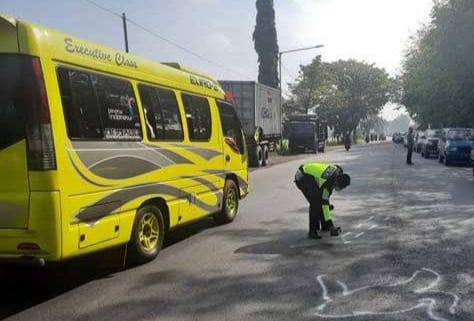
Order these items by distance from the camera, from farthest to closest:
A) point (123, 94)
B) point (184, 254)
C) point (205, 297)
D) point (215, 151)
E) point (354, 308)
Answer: point (215, 151), point (184, 254), point (123, 94), point (205, 297), point (354, 308)

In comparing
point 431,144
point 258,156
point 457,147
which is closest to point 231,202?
point 258,156

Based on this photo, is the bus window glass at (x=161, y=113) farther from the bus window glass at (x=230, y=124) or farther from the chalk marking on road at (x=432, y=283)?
the chalk marking on road at (x=432, y=283)

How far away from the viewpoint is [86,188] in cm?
567

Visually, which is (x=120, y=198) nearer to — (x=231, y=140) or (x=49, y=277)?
(x=49, y=277)

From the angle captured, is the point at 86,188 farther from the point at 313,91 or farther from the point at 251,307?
the point at 313,91

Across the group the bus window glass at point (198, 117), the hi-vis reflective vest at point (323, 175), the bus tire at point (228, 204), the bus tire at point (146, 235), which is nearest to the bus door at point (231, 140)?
the bus tire at point (228, 204)

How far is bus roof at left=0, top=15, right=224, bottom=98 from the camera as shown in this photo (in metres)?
5.20

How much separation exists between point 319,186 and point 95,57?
394 centimetres

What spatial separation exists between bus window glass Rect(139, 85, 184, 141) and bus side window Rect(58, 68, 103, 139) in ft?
3.60

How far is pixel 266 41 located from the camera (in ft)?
173

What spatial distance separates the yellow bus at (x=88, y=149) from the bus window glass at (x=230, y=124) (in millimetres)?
1365

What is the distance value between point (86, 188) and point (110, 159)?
22.9 inches

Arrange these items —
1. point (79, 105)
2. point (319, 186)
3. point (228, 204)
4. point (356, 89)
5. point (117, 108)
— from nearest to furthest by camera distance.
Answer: point (79, 105), point (117, 108), point (319, 186), point (228, 204), point (356, 89)

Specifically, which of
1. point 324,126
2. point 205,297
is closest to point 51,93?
point 205,297
